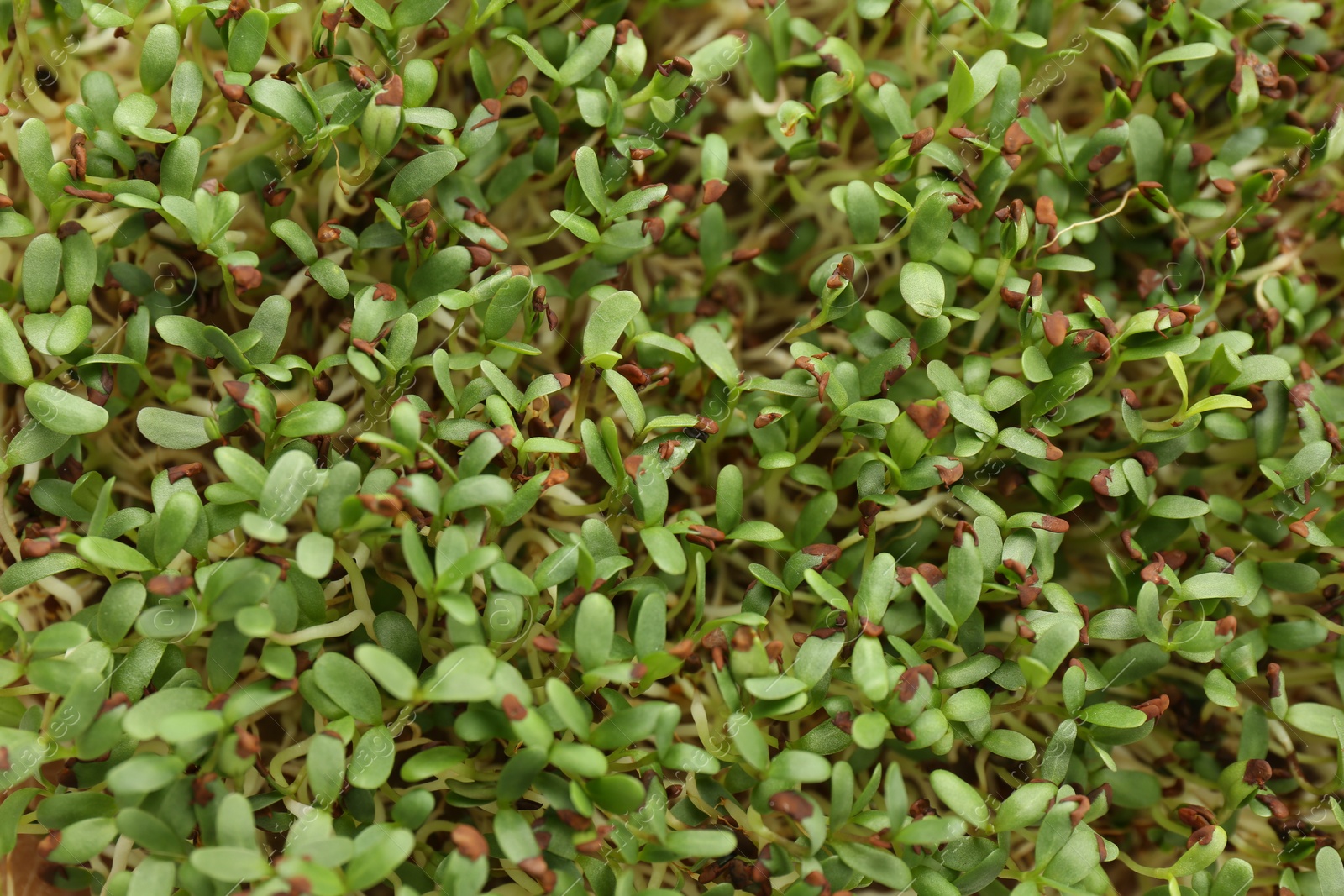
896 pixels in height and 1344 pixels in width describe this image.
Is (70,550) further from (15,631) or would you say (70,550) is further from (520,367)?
(520,367)

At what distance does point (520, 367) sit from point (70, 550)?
1.58ft

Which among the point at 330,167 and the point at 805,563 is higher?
the point at 330,167

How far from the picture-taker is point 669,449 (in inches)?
36.2

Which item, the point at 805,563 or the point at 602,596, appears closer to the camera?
the point at 602,596

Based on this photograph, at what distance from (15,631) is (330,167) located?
21.4 inches

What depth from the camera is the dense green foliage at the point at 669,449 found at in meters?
0.83

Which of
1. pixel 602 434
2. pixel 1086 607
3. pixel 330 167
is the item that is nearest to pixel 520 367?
pixel 602 434

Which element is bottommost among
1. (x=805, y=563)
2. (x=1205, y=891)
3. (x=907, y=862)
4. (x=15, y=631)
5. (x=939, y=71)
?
(x=1205, y=891)

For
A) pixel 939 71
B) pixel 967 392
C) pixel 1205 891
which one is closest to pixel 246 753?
pixel 967 392

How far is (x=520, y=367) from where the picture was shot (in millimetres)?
1031

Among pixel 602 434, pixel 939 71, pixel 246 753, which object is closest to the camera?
pixel 246 753

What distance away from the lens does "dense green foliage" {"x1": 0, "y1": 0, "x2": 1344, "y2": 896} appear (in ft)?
2.73

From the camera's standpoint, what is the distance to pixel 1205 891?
0.96m

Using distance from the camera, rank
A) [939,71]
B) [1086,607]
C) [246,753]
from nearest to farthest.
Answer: [246,753]
[1086,607]
[939,71]
